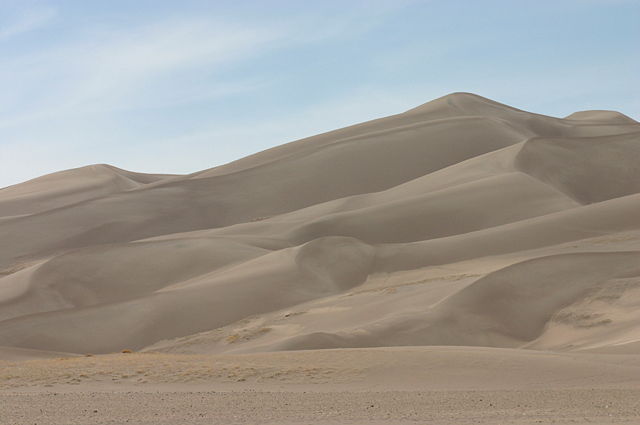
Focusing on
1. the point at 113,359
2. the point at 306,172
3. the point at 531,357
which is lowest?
the point at 531,357

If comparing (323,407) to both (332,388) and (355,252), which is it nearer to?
(332,388)

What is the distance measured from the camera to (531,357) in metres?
21.1

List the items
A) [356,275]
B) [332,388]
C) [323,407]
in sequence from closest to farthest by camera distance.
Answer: [323,407] < [332,388] < [356,275]

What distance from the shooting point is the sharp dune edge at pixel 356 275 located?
21422mm

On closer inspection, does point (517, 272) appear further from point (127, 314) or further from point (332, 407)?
point (332, 407)

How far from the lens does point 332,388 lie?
19344 mm

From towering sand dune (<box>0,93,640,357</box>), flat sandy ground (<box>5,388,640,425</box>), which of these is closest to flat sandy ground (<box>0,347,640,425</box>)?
flat sandy ground (<box>5,388,640,425</box>)

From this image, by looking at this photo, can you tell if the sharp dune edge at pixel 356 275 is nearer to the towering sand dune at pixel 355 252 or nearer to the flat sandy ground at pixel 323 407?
the towering sand dune at pixel 355 252

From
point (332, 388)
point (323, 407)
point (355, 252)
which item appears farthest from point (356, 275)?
point (323, 407)

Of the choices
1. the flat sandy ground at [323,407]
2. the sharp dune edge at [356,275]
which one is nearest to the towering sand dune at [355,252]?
the sharp dune edge at [356,275]

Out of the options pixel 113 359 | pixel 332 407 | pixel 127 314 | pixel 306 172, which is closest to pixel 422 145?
pixel 306 172

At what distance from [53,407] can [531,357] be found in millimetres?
10307

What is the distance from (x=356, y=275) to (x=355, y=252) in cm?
251

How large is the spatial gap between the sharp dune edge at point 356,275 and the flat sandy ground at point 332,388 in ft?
0.34
